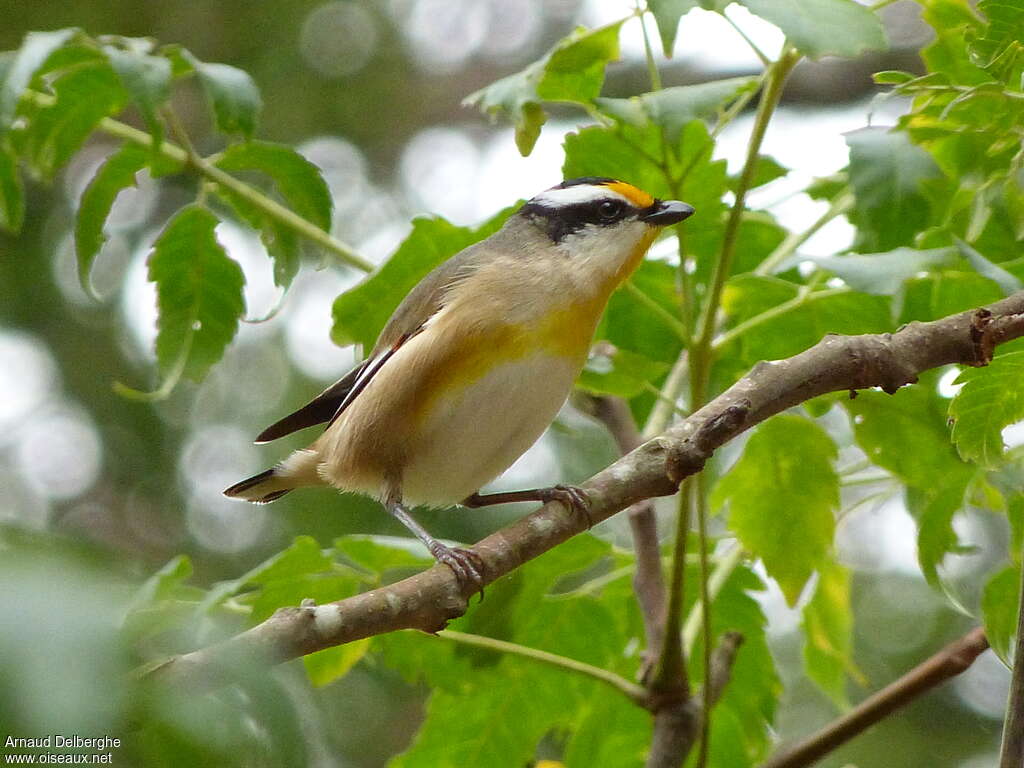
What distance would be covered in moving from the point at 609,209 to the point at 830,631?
148cm

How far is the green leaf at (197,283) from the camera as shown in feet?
10.1

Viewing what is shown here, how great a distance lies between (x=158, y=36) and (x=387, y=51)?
5.55 ft

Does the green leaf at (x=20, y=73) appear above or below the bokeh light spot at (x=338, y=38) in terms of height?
above

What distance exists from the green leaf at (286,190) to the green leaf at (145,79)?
16.4 inches

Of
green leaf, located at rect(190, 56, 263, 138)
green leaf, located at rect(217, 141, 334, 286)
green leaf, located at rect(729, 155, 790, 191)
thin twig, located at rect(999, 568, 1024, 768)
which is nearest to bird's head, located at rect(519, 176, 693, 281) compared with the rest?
green leaf, located at rect(729, 155, 790, 191)

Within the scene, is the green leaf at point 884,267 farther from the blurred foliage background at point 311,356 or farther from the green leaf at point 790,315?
the blurred foliage background at point 311,356

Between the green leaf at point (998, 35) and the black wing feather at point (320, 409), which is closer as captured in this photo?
the green leaf at point (998, 35)

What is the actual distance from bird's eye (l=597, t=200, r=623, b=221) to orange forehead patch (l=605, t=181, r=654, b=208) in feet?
0.16

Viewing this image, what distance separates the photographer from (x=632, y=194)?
3.54 m

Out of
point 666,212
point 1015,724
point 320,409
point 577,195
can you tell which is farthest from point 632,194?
point 1015,724

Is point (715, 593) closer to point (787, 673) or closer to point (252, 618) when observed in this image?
point (252, 618)

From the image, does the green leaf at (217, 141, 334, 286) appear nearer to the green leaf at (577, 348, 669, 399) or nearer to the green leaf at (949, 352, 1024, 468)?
the green leaf at (577, 348, 669, 399)

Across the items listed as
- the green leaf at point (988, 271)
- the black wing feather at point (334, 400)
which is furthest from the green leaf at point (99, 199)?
the green leaf at point (988, 271)

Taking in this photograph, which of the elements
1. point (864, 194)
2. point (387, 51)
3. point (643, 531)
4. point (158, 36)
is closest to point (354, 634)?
point (643, 531)
